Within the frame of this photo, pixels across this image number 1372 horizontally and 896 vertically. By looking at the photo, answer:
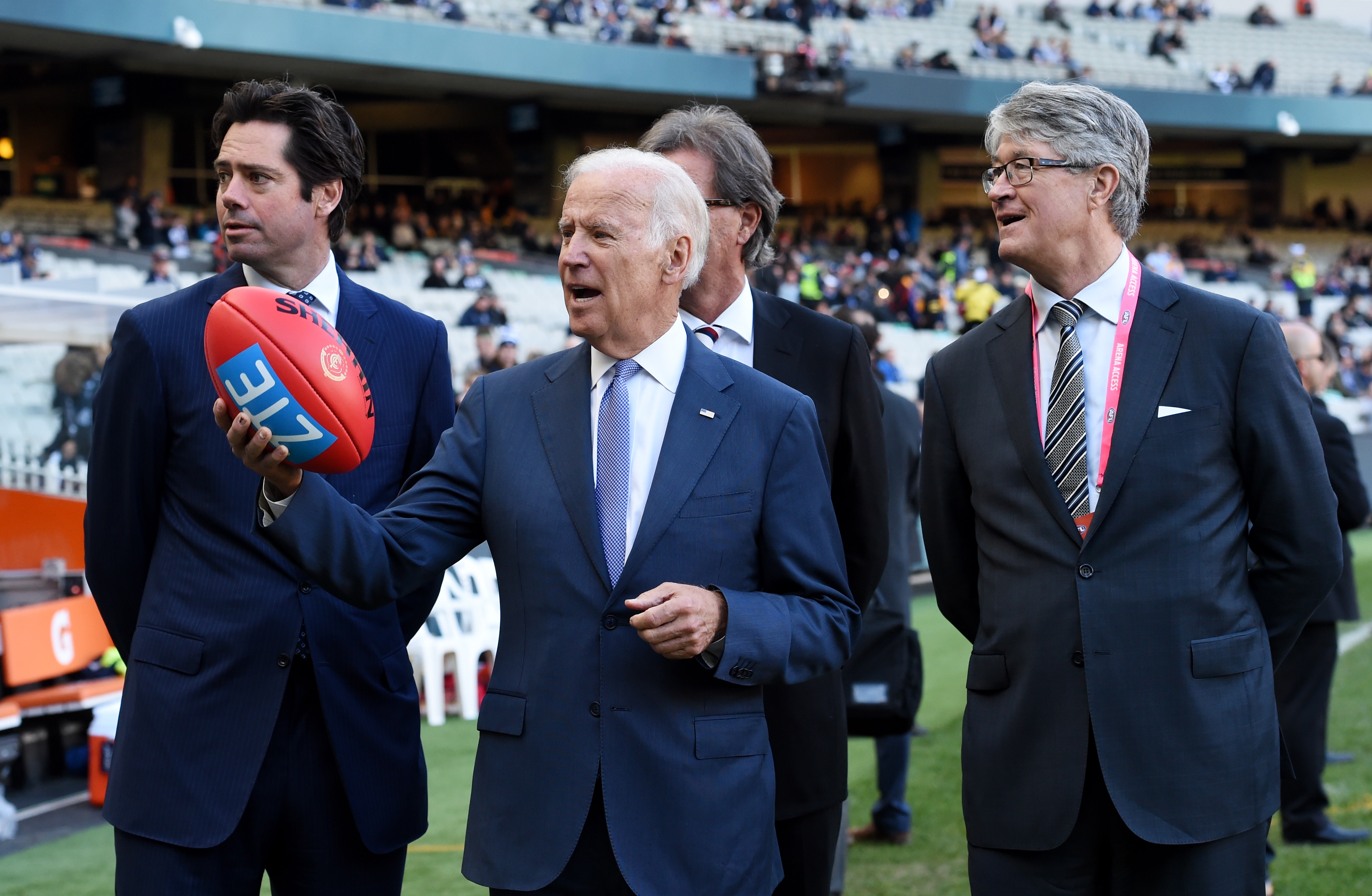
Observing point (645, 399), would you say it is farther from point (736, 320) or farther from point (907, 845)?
point (907, 845)

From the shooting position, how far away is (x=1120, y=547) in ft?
8.40

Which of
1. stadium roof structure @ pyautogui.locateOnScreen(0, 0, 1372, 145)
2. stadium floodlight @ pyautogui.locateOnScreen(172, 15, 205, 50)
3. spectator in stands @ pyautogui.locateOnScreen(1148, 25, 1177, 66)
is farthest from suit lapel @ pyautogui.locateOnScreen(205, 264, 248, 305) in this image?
spectator in stands @ pyautogui.locateOnScreen(1148, 25, 1177, 66)

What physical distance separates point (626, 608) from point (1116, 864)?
1093 millimetres

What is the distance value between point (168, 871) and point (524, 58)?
23.9 meters

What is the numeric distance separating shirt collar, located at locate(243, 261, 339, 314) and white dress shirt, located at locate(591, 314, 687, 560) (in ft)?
2.22

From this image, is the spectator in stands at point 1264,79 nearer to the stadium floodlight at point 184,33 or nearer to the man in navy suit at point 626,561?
the stadium floodlight at point 184,33

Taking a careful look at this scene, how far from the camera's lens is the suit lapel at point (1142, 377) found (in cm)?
255

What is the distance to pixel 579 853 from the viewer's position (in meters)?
2.22

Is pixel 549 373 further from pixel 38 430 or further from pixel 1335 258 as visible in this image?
pixel 1335 258

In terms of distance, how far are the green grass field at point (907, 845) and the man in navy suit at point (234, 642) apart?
6.05ft

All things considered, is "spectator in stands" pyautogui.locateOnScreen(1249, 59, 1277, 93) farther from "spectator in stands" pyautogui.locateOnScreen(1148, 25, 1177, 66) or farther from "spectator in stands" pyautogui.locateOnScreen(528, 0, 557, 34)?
"spectator in stands" pyautogui.locateOnScreen(528, 0, 557, 34)

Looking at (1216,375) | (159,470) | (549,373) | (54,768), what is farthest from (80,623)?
(1216,375)

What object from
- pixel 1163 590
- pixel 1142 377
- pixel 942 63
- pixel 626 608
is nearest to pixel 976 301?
pixel 942 63

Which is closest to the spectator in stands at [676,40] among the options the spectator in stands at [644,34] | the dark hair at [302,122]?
the spectator in stands at [644,34]
